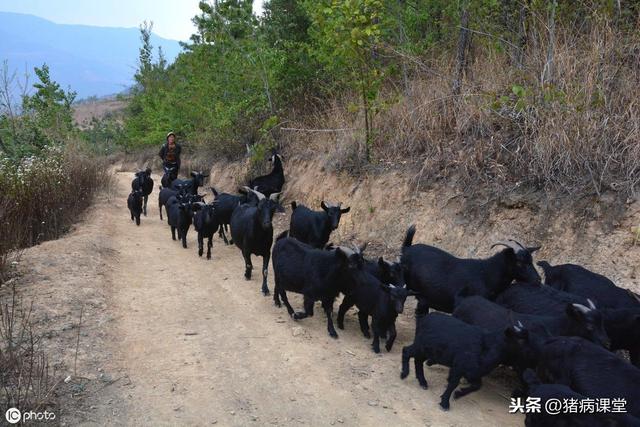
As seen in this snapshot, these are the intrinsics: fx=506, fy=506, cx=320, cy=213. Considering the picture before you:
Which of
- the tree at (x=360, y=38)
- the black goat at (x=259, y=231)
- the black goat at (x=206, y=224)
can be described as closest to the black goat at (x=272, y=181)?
the black goat at (x=206, y=224)

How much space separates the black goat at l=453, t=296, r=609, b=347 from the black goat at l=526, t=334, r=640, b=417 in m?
0.32

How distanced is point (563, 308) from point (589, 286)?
0.67m

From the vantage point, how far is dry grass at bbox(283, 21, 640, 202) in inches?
295

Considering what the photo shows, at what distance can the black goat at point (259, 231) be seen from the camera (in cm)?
826

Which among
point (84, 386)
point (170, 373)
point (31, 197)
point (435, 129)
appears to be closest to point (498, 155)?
point (435, 129)

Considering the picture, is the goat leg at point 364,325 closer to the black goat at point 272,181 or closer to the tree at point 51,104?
the black goat at point 272,181

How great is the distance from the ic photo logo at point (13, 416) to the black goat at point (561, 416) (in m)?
3.95

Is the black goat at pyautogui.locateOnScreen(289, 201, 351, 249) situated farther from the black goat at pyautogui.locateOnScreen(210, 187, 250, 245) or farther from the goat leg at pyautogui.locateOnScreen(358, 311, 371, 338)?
the goat leg at pyautogui.locateOnScreen(358, 311, 371, 338)

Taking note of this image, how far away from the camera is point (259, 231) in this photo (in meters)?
→ 8.48

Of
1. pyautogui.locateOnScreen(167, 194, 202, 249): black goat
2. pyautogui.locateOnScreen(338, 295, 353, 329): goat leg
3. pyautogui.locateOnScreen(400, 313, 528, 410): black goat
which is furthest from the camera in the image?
pyautogui.locateOnScreen(167, 194, 202, 249): black goat

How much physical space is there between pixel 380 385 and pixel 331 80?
11689 millimetres

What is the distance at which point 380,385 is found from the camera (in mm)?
5129

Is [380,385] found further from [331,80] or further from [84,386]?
[331,80]

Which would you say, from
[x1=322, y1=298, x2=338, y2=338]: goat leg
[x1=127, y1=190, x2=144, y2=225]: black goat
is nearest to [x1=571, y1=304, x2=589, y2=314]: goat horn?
[x1=322, y1=298, x2=338, y2=338]: goat leg
